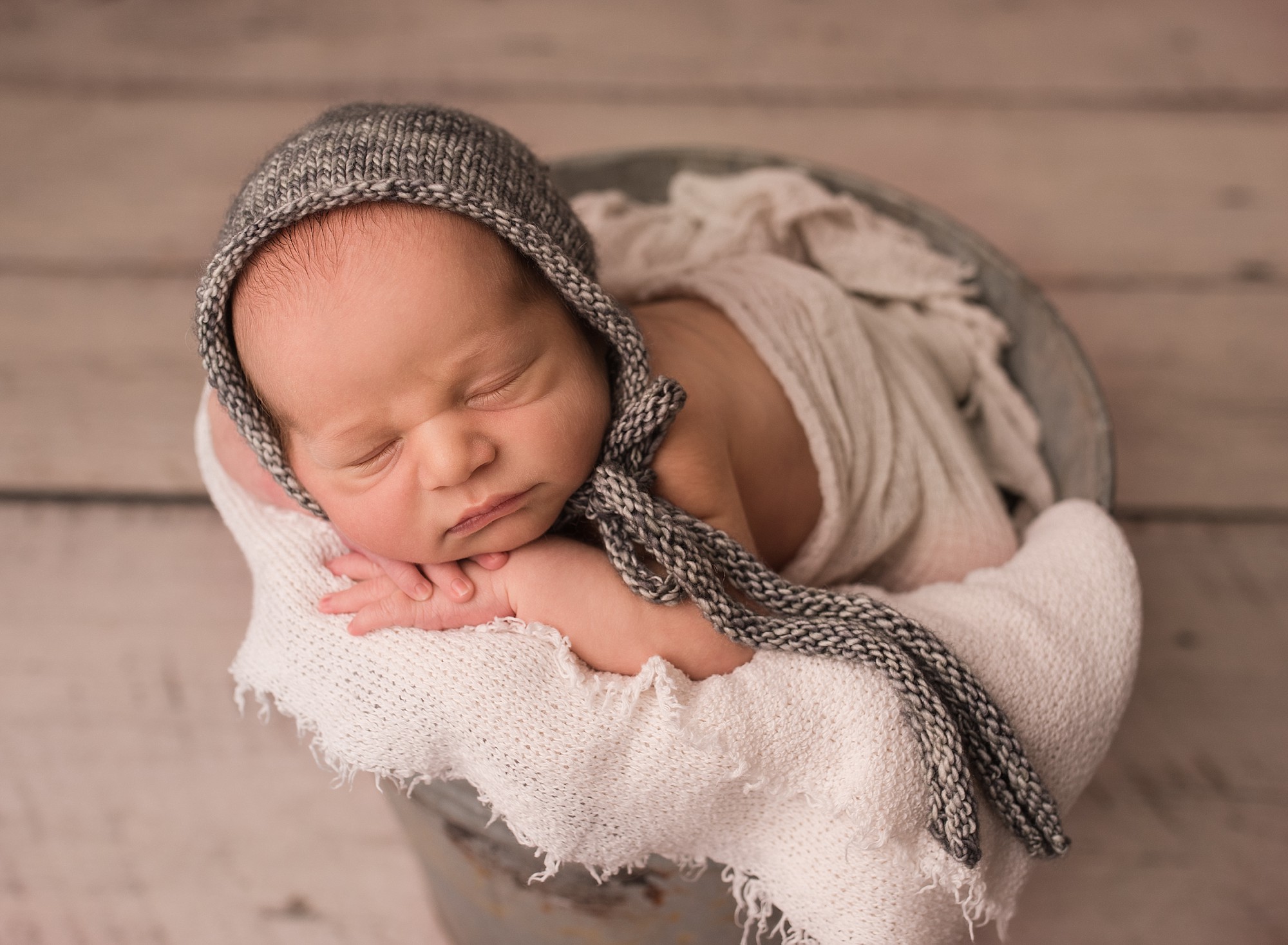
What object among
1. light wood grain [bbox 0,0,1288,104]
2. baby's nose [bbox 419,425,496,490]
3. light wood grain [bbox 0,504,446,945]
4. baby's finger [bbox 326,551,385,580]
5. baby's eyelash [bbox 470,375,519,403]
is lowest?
light wood grain [bbox 0,504,446,945]

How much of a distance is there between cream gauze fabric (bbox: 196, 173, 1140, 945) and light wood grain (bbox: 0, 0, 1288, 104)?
3.37ft

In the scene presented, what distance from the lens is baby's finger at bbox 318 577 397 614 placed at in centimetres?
81

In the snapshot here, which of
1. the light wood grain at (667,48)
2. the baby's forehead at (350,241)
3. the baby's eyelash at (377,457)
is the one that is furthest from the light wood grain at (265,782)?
the light wood grain at (667,48)

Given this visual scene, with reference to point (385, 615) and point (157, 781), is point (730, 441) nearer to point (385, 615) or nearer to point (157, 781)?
point (385, 615)

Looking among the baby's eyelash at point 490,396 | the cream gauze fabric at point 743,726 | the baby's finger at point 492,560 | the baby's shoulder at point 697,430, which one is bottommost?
the cream gauze fabric at point 743,726

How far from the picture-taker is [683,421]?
86 cm

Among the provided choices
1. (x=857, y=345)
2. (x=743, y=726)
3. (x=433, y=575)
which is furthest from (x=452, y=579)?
(x=857, y=345)

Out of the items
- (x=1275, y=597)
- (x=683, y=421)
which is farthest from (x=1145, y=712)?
(x=683, y=421)

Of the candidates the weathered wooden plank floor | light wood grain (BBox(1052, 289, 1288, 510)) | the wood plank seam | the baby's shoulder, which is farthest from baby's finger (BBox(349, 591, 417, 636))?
the wood plank seam

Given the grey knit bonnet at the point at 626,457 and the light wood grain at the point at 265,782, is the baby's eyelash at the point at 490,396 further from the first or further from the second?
the light wood grain at the point at 265,782

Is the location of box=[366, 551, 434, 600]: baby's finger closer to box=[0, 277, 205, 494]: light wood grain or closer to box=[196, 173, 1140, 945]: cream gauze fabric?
box=[196, 173, 1140, 945]: cream gauze fabric

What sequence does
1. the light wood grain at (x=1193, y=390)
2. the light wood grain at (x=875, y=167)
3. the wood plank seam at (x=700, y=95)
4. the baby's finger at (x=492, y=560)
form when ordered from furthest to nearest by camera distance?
the wood plank seam at (x=700, y=95) → the light wood grain at (x=875, y=167) → the light wood grain at (x=1193, y=390) → the baby's finger at (x=492, y=560)

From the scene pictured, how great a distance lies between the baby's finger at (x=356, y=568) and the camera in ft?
2.78

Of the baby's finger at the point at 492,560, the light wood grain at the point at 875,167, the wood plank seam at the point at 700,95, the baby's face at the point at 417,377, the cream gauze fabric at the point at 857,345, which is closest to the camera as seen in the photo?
the baby's face at the point at 417,377
